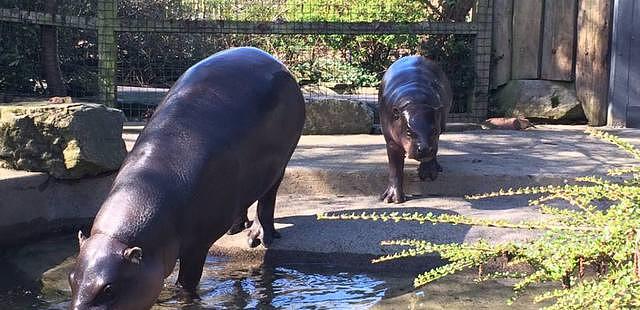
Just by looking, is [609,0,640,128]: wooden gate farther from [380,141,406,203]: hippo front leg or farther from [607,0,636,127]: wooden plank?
[380,141,406,203]: hippo front leg

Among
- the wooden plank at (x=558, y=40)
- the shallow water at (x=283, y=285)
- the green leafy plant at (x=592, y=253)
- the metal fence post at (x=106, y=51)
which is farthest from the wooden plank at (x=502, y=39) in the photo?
the green leafy plant at (x=592, y=253)

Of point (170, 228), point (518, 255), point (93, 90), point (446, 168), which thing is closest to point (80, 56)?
point (93, 90)

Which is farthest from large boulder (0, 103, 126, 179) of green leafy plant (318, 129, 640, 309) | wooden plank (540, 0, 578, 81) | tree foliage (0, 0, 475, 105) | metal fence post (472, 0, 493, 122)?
wooden plank (540, 0, 578, 81)

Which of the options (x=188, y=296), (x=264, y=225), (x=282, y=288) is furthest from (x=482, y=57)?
(x=188, y=296)

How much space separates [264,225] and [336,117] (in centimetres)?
377

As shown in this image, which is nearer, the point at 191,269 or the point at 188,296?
the point at 191,269

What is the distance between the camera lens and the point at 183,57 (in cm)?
1144

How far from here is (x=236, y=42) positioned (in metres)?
12.1

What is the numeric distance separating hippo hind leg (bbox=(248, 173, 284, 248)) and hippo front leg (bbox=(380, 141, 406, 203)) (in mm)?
1166

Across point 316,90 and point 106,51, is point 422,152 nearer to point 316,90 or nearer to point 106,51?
point 106,51

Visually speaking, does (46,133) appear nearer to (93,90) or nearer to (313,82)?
(93,90)

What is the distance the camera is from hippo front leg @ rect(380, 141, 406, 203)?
6324mm

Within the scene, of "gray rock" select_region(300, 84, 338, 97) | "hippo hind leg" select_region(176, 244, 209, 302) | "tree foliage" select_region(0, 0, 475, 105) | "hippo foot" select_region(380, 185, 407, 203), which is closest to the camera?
"hippo hind leg" select_region(176, 244, 209, 302)

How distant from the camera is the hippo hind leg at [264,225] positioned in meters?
5.38
